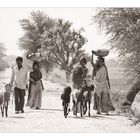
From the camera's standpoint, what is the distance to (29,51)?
1302cm

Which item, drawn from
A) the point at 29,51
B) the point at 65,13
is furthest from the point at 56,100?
the point at 65,13

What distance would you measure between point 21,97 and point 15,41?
1514mm

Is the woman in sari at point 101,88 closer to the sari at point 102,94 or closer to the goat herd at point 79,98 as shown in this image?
the sari at point 102,94

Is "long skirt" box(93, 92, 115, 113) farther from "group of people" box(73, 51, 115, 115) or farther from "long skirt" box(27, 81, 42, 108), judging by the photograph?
"long skirt" box(27, 81, 42, 108)

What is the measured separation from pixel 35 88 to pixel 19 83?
2.28 ft

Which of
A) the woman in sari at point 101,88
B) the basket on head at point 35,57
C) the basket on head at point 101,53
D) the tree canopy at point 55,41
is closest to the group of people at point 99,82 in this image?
the woman in sari at point 101,88

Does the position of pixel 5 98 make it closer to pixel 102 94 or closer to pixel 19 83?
pixel 19 83

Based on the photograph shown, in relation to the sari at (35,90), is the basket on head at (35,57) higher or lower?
higher

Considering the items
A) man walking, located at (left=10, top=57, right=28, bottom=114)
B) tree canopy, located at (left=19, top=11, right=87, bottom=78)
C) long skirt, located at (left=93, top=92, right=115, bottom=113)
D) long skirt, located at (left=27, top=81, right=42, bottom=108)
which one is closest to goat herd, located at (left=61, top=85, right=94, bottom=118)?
long skirt, located at (left=93, top=92, right=115, bottom=113)

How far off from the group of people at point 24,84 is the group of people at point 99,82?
1255 mm

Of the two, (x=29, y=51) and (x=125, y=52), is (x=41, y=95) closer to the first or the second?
(x=29, y=51)

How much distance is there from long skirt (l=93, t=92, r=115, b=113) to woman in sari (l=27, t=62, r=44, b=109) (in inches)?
60.5

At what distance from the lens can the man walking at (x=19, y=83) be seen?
42.9ft

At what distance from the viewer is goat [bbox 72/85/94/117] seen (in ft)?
41.8
